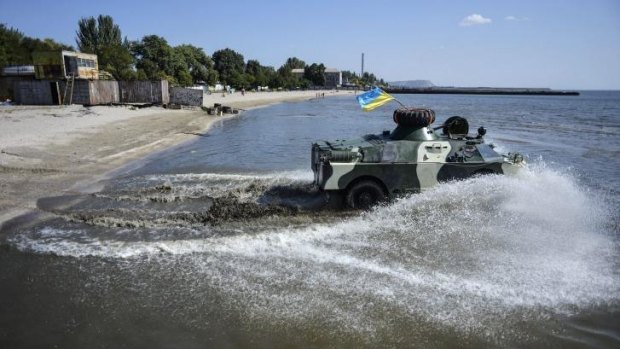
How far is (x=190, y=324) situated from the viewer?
19.7ft

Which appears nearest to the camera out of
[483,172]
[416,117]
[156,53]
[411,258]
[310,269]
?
[310,269]

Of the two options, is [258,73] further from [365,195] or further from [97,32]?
[365,195]

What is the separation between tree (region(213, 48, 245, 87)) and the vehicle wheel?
9940 cm

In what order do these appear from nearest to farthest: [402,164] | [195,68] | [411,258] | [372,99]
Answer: [411,258], [402,164], [372,99], [195,68]

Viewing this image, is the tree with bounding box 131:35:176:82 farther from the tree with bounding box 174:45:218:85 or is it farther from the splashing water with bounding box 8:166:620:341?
the splashing water with bounding box 8:166:620:341

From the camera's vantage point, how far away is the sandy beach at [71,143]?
12820mm

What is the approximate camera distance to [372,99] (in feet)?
41.0

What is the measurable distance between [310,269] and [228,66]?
369 feet

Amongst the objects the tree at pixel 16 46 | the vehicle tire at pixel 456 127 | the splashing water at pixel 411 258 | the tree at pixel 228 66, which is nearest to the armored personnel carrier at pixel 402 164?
the splashing water at pixel 411 258

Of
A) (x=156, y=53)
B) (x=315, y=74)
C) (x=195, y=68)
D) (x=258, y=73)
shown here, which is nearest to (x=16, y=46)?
(x=156, y=53)

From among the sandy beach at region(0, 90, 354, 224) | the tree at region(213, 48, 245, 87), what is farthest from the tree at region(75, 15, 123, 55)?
the sandy beach at region(0, 90, 354, 224)

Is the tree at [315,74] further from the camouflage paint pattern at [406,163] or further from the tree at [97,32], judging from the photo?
the camouflage paint pattern at [406,163]

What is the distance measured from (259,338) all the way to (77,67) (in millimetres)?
37323

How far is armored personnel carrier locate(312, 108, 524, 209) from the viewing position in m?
10.3
